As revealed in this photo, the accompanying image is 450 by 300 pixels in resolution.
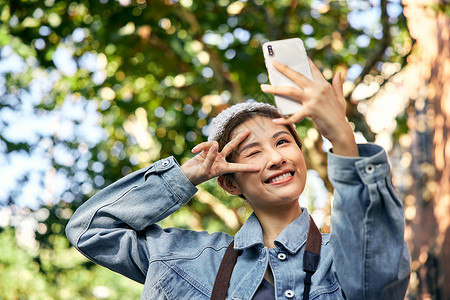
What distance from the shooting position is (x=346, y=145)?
5.03 feet

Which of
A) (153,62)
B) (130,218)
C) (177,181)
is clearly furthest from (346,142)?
(153,62)

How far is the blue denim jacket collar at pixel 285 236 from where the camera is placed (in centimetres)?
195

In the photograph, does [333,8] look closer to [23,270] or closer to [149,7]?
[149,7]

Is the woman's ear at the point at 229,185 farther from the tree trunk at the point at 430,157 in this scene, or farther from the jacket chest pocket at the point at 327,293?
the tree trunk at the point at 430,157

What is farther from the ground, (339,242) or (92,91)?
(339,242)

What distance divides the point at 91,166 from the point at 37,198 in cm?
71

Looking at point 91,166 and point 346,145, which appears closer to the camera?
point 346,145

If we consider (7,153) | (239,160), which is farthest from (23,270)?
(239,160)

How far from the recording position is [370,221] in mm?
1502

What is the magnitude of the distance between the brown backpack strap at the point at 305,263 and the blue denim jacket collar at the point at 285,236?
0.13 ft

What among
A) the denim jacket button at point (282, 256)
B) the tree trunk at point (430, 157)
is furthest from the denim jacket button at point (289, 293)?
the tree trunk at point (430, 157)

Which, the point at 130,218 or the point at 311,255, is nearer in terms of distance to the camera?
the point at 311,255

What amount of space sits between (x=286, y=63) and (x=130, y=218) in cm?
93

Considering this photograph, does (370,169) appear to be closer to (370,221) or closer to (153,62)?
(370,221)
